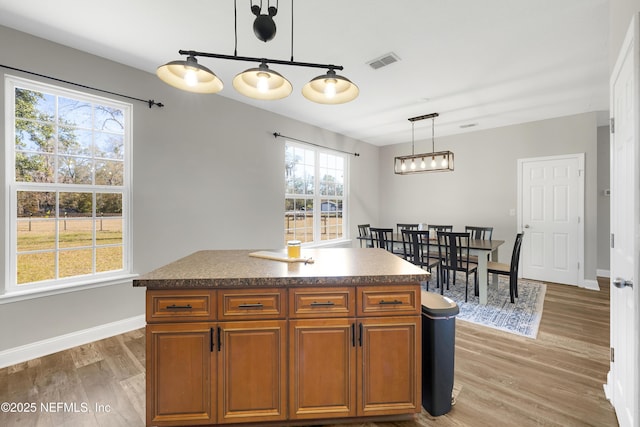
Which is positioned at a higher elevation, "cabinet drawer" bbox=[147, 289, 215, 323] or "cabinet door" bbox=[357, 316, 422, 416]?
"cabinet drawer" bbox=[147, 289, 215, 323]

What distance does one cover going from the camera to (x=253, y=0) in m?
1.94

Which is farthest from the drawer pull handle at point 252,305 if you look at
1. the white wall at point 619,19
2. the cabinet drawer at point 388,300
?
the white wall at point 619,19

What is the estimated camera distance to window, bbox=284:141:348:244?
458cm

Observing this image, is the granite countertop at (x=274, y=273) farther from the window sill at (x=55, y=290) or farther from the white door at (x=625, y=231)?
the window sill at (x=55, y=290)

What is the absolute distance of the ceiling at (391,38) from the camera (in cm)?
200

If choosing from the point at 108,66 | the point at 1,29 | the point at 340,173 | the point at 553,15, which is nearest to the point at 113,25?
the point at 108,66

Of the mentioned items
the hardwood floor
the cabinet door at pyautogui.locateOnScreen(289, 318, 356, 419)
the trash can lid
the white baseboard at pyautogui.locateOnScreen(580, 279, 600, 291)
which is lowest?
the hardwood floor

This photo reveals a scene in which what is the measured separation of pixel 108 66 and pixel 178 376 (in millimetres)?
3017

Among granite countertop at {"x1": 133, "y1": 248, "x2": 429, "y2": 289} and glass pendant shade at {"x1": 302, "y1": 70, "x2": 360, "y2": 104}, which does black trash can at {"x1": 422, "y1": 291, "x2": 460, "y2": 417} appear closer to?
granite countertop at {"x1": 133, "y1": 248, "x2": 429, "y2": 289}

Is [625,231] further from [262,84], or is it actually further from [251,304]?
[262,84]

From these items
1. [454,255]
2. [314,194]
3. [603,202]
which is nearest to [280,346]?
[454,255]

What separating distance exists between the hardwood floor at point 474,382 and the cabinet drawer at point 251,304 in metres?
0.90

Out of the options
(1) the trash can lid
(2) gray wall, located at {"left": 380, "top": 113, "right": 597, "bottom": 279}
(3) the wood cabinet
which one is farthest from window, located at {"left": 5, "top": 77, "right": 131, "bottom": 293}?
(2) gray wall, located at {"left": 380, "top": 113, "right": 597, "bottom": 279}

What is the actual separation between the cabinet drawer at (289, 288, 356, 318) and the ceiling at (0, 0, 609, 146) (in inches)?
79.7
